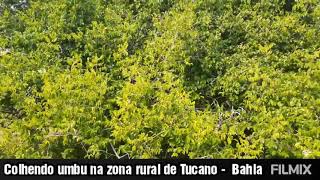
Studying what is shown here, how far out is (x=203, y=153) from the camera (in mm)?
5410

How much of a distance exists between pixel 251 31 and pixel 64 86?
368cm

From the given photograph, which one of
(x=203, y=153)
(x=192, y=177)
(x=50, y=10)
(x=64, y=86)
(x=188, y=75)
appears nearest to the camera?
(x=192, y=177)

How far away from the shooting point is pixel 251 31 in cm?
778

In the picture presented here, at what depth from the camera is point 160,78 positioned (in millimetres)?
6441

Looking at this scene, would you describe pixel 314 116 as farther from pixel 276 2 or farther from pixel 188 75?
pixel 276 2

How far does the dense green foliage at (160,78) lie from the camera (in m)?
5.50

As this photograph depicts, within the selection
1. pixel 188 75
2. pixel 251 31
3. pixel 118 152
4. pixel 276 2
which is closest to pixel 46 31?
pixel 188 75

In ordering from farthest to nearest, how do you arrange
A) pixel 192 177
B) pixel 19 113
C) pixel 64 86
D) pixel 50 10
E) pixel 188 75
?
pixel 50 10 < pixel 188 75 < pixel 19 113 < pixel 64 86 < pixel 192 177

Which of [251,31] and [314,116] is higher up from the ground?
[251,31]

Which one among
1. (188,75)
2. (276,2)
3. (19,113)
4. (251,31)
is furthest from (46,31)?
(276,2)

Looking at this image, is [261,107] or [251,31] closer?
[261,107]

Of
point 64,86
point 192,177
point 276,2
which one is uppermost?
point 276,2

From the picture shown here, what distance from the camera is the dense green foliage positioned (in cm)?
550

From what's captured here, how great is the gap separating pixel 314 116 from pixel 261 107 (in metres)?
0.73
